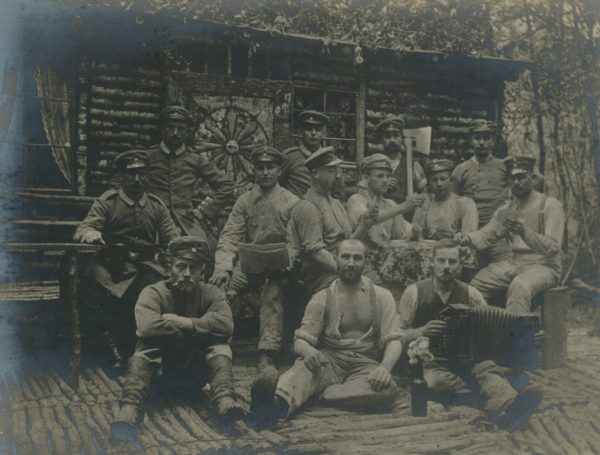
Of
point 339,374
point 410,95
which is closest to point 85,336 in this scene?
point 339,374

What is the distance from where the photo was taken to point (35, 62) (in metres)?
5.81

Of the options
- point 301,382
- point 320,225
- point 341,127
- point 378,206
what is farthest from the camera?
Answer: point 341,127

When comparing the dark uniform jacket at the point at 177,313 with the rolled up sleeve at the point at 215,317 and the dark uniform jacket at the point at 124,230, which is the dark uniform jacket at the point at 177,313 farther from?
the dark uniform jacket at the point at 124,230

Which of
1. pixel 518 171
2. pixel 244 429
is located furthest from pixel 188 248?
pixel 518 171

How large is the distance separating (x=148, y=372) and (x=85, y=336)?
0.72 metres

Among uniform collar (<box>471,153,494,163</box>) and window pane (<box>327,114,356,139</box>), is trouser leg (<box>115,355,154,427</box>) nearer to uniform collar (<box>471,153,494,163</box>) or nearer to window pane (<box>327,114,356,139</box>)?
window pane (<box>327,114,356,139</box>)

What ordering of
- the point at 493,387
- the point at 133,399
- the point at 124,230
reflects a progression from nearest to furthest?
1. the point at 133,399
2. the point at 493,387
3. the point at 124,230

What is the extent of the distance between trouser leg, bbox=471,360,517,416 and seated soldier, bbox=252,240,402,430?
725 mm

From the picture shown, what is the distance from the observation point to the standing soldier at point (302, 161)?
21.2 ft

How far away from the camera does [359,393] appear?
5602 millimetres

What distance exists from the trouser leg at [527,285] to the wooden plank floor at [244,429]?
2.89 ft

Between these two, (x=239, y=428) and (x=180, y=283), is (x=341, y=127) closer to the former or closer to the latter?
(x=180, y=283)

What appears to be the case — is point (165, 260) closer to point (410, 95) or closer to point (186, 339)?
point (186, 339)

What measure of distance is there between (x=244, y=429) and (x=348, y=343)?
1114 mm
